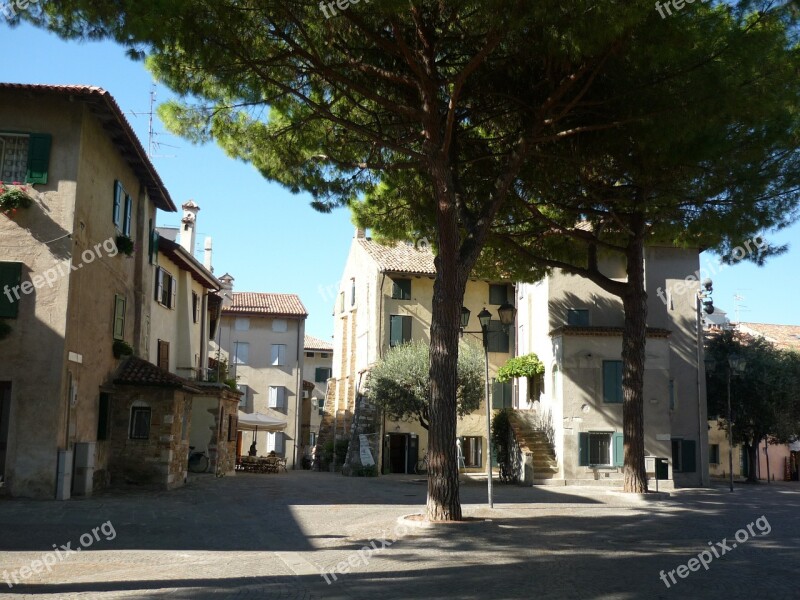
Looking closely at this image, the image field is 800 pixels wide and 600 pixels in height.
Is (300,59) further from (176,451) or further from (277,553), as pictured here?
(176,451)

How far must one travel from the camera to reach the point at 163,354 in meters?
27.8

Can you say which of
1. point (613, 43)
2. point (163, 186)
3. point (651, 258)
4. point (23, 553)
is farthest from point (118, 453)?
point (651, 258)

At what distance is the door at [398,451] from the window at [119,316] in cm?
1695

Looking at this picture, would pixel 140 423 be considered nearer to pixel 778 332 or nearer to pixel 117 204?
pixel 117 204

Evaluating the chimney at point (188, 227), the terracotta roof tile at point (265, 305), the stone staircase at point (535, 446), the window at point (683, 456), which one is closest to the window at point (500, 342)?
the stone staircase at point (535, 446)

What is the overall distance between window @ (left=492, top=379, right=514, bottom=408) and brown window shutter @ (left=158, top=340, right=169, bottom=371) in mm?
15209

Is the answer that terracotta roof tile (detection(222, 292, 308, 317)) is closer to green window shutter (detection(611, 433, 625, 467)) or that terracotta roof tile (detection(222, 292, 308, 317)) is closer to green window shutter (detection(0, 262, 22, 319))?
green window shutter (detection(611, 433, 625, 467))

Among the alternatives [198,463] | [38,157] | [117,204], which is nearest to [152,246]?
[117,204]

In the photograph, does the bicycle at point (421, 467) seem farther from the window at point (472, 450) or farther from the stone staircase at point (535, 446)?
the stone staircase at point (535, 446)

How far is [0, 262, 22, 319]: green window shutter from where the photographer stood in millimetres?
17469

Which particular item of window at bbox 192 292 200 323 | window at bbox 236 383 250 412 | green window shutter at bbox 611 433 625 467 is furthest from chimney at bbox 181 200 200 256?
green window shutter at bbox 611 433 625 467

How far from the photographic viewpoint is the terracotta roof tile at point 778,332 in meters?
50.4
